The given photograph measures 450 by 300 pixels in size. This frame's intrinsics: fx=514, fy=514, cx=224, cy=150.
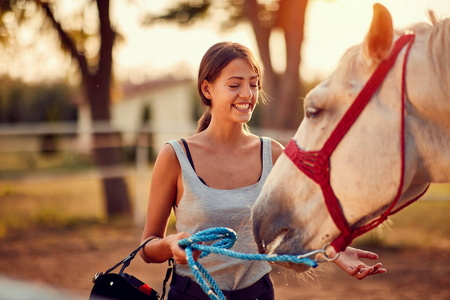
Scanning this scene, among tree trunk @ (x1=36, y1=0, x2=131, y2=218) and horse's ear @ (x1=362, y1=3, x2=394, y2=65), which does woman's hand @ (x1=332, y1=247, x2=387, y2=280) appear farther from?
tree trunk @ (x1=36, y1=0, x2=131, y2=218)

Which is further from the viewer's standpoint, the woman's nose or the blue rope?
the woman's nose

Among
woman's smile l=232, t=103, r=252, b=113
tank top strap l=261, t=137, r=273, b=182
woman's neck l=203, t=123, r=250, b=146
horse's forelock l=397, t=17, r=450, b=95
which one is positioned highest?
horse's forelock l=397, t=17, r=450, b=95

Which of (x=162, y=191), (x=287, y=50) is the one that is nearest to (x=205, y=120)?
(x=162, y=191)

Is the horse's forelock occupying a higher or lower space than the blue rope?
higher

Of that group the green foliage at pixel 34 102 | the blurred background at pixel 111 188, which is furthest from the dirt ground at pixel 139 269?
the green foliage at pixel 34 102

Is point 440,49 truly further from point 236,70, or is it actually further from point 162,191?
point 162,191

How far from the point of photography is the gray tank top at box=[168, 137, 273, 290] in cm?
194

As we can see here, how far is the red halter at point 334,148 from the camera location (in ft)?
4.93

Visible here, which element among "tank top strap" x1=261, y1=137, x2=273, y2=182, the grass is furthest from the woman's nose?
the grass

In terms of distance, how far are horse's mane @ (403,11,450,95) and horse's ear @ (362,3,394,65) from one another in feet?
0.40

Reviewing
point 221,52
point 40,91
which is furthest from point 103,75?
point 40,91

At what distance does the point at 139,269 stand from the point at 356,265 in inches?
170

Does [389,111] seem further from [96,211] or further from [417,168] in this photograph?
[96,211]

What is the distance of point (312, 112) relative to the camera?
5.20 ft
